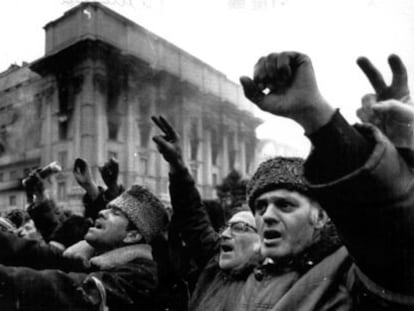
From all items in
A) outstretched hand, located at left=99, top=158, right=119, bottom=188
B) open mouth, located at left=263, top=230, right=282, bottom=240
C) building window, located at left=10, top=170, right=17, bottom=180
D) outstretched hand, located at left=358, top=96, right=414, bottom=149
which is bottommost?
open mouth, located at left=263, top=230, right=282, bottom=240

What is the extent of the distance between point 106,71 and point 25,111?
334 centimetres

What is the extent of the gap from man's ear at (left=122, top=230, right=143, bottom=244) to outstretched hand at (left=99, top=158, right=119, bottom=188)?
0.73m

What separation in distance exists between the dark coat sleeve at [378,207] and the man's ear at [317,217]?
535mm

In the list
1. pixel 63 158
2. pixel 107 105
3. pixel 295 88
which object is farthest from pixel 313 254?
pixel 63 158

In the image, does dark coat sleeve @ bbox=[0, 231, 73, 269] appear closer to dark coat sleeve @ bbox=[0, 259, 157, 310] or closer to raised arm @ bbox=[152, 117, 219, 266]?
dark coat sleeve @ bbox=[0, 259, 157, 310]

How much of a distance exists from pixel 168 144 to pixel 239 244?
0.77m

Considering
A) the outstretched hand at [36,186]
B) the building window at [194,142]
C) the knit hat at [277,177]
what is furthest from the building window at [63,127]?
the knit hat at [277,177]

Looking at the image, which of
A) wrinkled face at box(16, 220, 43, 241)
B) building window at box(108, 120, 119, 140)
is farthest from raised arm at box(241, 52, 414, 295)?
building window at box(108, 120, 119, 140)

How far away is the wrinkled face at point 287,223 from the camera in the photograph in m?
1.39

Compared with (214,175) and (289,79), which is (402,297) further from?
(214,175)

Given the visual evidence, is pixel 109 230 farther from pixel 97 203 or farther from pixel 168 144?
pixel 97 203

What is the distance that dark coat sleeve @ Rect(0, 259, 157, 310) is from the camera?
166 centimetres

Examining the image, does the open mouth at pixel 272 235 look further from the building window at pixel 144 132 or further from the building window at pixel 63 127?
the building window at pixel 63 127

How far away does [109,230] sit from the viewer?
2.40m
